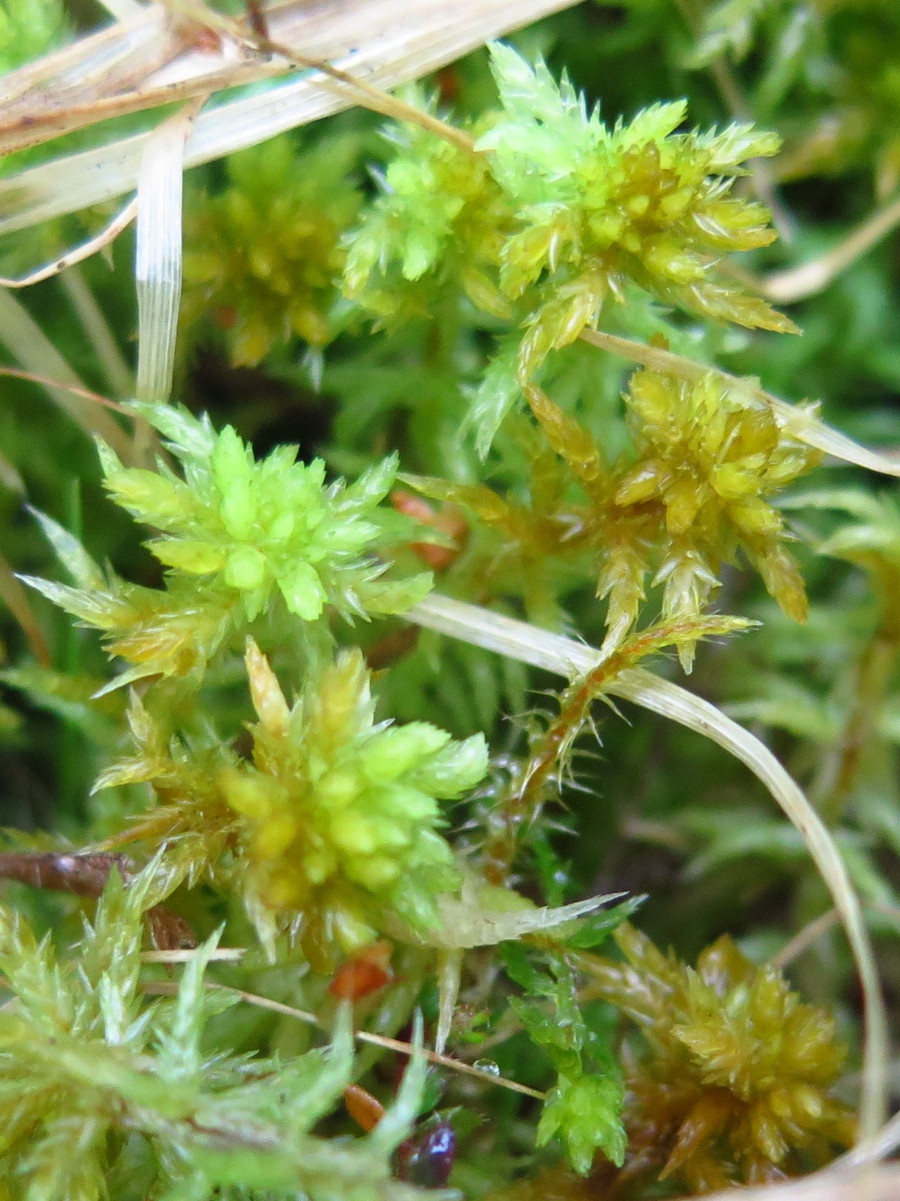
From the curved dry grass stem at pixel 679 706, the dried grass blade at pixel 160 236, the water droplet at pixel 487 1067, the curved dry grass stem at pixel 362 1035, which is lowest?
the water droplet at pixel 487 1067

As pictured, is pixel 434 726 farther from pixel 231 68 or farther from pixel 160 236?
pixel 231 68

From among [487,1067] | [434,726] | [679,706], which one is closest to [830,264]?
[679,706]

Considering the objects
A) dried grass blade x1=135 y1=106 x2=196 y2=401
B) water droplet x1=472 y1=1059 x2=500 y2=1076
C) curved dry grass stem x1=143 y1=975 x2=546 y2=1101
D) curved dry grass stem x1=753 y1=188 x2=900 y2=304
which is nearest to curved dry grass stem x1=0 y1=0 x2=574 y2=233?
dried grass blade x1=135 y1=106 x2=196 y2=401

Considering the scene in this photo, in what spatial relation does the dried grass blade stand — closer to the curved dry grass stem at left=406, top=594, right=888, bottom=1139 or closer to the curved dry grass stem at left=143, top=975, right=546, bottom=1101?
the curved dry grass stem at left=406, top=594, right=888, bottom=1139

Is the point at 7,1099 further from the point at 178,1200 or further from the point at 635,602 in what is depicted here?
the point at 635,602

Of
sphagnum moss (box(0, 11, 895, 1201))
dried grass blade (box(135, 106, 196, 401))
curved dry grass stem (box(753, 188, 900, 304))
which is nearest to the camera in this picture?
sphagnum moss (box(0, 11, 895, 1201))

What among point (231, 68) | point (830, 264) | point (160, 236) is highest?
point (231, 68)

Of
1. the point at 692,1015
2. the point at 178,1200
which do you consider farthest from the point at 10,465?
the point at 692,1015

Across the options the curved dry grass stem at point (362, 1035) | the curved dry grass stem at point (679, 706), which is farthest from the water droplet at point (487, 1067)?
the curved dry grass stem at point (679, 706)

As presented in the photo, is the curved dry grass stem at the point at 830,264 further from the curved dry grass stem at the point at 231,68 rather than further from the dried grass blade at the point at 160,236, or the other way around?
the dried grass blade at the point at 160,236
